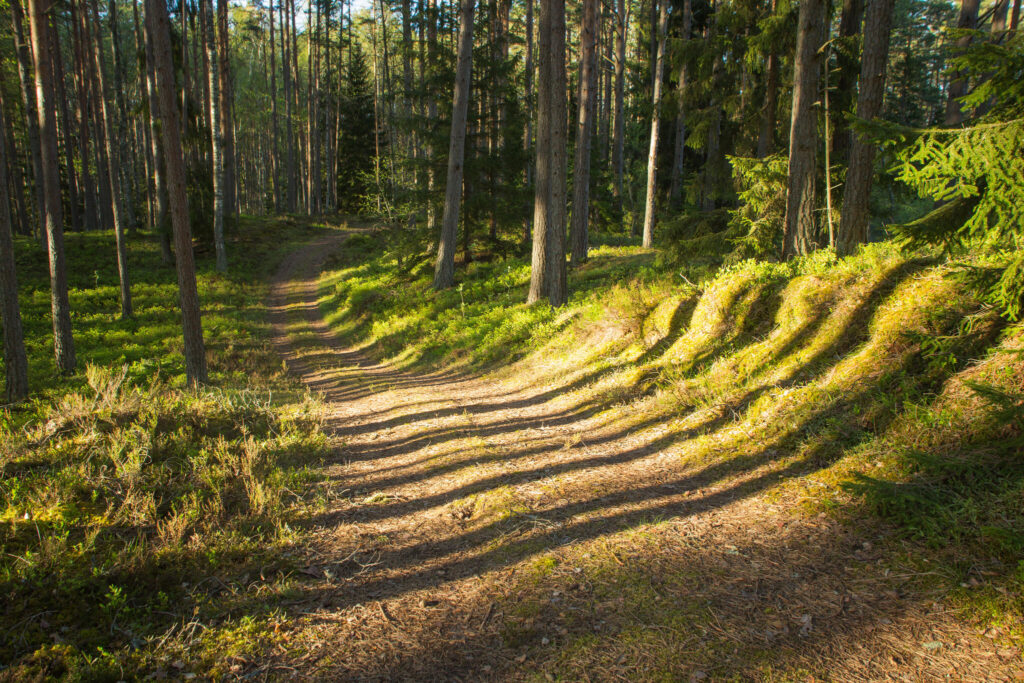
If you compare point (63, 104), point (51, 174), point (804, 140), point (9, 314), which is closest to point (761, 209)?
point (804, 140)

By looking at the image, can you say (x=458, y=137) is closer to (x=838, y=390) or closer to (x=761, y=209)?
(x=761, y=209)

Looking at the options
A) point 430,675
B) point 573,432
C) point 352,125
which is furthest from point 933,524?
point 352,125

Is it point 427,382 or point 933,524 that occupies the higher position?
point 933,524

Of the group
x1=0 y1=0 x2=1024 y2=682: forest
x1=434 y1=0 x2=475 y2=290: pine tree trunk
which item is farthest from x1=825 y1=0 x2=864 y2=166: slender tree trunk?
x1=434 y1=0 x2=475 y2=290: pine tree trunk

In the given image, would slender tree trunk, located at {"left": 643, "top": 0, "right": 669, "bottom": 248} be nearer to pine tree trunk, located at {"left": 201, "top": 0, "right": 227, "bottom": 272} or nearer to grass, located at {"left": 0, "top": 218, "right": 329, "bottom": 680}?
grass, located at {"left": 0, "top": 218, "right": 329, "bottom": 680}

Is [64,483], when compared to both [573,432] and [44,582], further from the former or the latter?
[573,432]

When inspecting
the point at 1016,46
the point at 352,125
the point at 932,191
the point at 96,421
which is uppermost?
the point at 352,125

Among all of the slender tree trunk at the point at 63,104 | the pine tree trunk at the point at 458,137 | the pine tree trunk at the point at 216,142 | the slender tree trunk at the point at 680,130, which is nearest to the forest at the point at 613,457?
the pine tree trunk at the point at 458,137

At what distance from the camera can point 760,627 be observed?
3.42 metres

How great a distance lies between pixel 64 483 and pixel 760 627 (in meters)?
6.01

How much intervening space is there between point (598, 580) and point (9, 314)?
11416mm

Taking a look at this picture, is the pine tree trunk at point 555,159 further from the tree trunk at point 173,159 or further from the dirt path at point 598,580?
the tree trunk at point 173,159

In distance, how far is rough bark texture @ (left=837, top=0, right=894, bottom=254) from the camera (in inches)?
338

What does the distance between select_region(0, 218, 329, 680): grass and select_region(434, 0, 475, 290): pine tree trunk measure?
357 inches
